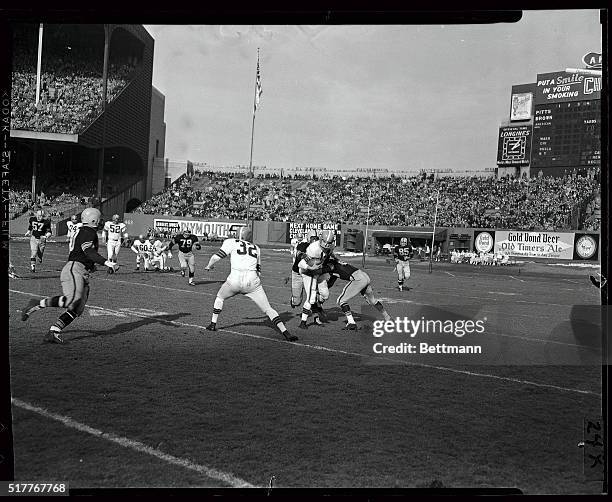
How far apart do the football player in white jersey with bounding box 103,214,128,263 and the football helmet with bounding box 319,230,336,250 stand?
235cm

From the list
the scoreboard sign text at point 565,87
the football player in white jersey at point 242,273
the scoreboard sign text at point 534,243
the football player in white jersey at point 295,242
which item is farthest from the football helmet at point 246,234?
the scoreboard sign text at point 565,87

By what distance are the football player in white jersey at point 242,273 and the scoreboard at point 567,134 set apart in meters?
3.34

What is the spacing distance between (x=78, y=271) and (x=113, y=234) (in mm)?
867

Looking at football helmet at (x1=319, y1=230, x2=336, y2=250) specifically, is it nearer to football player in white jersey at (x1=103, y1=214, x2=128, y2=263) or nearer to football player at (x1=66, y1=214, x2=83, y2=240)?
football player in white jersey at (x1=103, y1=214, x2=128, y2=263)

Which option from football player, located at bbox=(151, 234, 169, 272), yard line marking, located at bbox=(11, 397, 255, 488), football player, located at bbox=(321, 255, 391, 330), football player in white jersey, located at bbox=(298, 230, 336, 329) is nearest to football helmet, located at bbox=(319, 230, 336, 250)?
football player in white jersey, located at bbox=(298, 230, 336, 329)

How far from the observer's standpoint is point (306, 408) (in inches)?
167

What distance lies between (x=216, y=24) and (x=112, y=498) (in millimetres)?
3214

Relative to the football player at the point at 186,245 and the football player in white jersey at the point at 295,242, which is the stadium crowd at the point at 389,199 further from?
the football player at the point at 186,245

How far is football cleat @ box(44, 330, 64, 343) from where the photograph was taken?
5.25 metres

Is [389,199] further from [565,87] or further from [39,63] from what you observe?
[39,63]

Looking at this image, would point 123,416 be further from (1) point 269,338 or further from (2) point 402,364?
(1) point 269,338

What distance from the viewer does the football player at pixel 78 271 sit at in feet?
17.7

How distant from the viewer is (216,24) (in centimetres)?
383

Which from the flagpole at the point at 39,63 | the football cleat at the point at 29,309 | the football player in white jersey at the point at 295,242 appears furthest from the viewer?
the football player in white jersey at the point at 295,242
